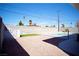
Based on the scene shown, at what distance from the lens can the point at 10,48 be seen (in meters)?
5.41

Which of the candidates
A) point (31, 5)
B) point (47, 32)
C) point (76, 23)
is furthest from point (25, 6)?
point (76, 23)

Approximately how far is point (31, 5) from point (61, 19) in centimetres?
62

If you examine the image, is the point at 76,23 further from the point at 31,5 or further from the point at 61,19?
the point at 31,5

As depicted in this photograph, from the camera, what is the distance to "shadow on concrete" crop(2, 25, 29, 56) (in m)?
5.39

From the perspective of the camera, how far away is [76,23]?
5.47 metres

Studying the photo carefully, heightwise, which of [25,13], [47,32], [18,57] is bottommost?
[18,57]

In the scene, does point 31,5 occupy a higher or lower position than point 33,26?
higher

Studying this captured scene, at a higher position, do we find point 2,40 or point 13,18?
point 13,18

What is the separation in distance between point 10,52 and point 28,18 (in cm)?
72

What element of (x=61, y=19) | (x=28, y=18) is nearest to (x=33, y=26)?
(x=28, y=18)

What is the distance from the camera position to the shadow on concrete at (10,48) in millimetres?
5387

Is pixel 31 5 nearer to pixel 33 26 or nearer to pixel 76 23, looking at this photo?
pixel 33 26

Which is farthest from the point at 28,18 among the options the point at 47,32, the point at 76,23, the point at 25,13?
the point at 76,23

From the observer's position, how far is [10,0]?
5.40 meters
